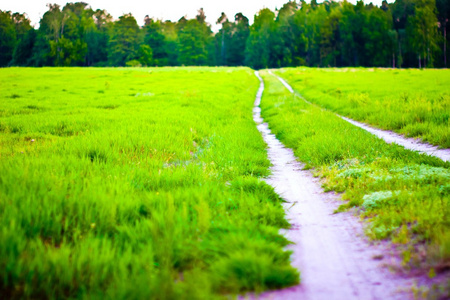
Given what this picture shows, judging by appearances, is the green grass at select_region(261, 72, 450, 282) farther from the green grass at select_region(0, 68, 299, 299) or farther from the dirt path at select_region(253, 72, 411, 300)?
the green grass at select_region(0, 68, 299, 299)

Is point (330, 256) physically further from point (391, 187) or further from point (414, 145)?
point (414, 145)

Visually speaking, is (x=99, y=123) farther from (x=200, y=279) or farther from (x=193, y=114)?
(x=200, y=279)

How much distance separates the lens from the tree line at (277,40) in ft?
271

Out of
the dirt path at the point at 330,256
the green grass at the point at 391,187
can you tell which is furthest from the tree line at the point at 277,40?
the dirt path at the point at 330,256

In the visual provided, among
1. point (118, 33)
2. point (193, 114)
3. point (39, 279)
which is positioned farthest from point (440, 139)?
point (118, 33)

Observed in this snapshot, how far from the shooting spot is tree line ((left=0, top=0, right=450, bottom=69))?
82.8 m

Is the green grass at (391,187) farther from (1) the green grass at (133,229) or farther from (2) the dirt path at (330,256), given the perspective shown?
(1) the green grass at (133,229)

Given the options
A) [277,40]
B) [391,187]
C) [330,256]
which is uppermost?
[277,40]

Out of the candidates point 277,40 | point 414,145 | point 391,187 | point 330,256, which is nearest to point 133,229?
point 330,256

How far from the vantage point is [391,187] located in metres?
4.48

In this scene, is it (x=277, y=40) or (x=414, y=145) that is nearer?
(x=414, y=145)

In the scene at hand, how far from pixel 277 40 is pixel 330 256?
360 feet

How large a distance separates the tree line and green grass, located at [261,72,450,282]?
8763 centimetres

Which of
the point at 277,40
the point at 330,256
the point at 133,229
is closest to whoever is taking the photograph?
the point at 330,256
